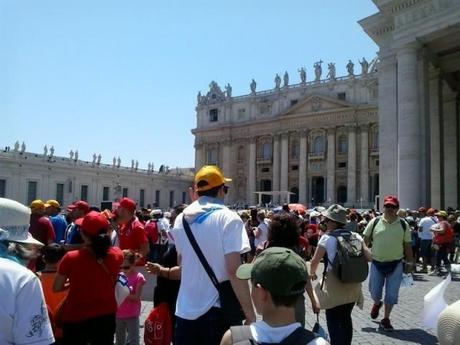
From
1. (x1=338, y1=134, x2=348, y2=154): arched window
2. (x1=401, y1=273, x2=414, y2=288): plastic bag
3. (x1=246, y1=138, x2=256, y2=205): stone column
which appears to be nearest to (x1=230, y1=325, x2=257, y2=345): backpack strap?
(x1=401, y1=273, x2=414, y2=288): plastic bag

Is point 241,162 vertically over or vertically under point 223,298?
over

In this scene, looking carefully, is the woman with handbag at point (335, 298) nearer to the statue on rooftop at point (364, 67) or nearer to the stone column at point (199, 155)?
the statue on rooftop at point (364, 67)

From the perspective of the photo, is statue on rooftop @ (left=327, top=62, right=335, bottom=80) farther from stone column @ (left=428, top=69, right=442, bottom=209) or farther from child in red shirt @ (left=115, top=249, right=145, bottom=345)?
child in red shirt @ (left=115, top=249, right=145, bottom=345)

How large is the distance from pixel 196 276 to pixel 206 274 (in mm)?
78

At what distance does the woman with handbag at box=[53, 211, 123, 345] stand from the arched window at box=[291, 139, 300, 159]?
191 feet

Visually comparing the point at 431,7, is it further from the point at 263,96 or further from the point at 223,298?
the point at 263,96

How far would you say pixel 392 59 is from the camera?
1936cm

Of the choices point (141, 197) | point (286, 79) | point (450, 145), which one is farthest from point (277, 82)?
point (450, 145)

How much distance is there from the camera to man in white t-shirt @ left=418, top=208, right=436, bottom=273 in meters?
13.4

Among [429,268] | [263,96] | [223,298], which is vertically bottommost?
[429,268]

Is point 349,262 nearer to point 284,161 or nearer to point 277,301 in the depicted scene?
point 277,301

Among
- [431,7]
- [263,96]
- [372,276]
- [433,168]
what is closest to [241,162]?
[263,96]

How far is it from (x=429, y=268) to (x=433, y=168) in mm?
8771

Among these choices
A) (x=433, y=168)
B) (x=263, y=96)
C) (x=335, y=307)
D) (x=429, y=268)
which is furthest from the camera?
(x=263, y=96)
